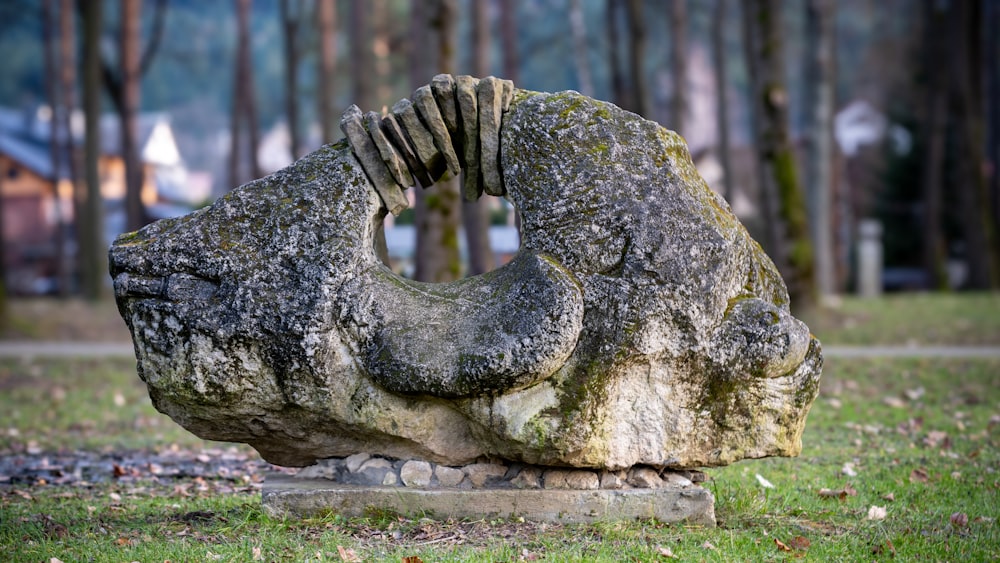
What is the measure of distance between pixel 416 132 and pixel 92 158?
18004mm

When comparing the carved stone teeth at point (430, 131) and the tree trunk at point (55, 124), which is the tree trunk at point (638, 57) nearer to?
the carved stone teeth at point (430, 131)

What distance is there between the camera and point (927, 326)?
15.9 meters

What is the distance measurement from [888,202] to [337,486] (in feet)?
87.8

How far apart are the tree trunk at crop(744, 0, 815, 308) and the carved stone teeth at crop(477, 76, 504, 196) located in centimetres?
966

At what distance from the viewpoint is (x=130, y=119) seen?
2319 cm

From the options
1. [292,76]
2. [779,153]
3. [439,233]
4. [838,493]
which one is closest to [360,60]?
[292,76]

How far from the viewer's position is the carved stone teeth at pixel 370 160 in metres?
5.65

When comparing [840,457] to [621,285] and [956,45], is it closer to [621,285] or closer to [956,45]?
[621,285]

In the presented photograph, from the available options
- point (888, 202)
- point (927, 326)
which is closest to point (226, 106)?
point (888, 202)

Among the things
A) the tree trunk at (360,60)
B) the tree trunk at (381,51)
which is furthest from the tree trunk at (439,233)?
the tree trunk at (381,51)

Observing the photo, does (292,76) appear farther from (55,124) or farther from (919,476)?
(919,476)

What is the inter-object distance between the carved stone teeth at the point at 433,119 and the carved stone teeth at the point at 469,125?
97 millimetres

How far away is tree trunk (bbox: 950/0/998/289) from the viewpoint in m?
22.5

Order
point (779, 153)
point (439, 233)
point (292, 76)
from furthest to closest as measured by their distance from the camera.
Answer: point (292, 76), point (779, 153), point (439, 233)
